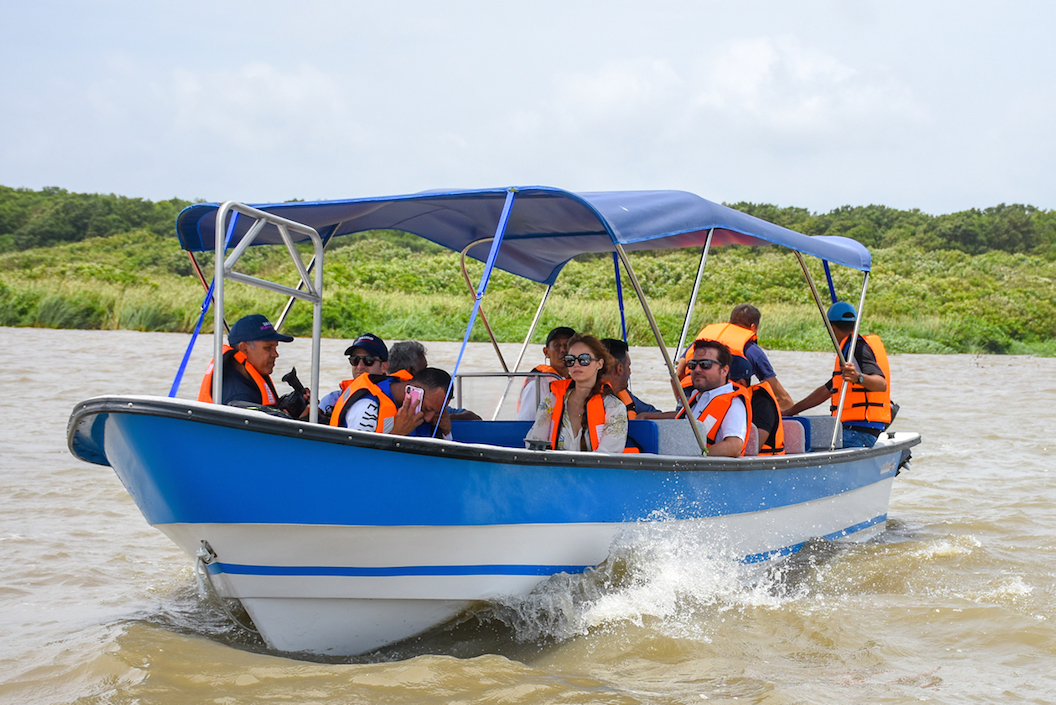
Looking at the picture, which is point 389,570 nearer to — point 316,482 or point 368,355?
point 316,482

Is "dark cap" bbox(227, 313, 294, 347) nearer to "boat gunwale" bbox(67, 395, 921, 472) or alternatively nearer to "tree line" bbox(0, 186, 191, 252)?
"boat gunwale" bbox(67, 395, 921, 472)

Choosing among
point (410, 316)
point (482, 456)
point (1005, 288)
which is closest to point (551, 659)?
point (482, 456)

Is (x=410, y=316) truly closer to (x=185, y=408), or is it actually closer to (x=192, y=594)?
(x=192, y=594)

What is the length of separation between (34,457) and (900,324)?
72.4ft

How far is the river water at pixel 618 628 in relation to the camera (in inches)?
137

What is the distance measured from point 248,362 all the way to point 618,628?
2.16 metres

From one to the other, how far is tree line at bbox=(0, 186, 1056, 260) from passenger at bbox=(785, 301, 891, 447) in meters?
35.8

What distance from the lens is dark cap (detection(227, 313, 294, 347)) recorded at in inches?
174

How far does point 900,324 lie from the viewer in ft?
80.9

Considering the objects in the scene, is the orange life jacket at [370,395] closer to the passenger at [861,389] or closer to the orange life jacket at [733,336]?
the orange life jacket at [733,336]

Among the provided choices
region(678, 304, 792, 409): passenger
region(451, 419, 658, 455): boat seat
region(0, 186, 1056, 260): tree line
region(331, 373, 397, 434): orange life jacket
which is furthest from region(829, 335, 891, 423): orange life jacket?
region(0, 186, 1056, 260): tree line

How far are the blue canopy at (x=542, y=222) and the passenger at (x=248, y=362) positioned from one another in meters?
0.59

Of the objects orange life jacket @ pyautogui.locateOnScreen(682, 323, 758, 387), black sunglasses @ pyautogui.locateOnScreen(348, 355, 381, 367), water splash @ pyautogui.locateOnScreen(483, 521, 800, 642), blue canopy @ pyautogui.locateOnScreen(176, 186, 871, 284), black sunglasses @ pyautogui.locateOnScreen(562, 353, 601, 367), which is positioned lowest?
water splash @ pyautogui.locateOnScreen(483, 521, 800, 642)

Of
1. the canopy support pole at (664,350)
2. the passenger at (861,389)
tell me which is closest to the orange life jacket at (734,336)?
the passenger at (861,389)
